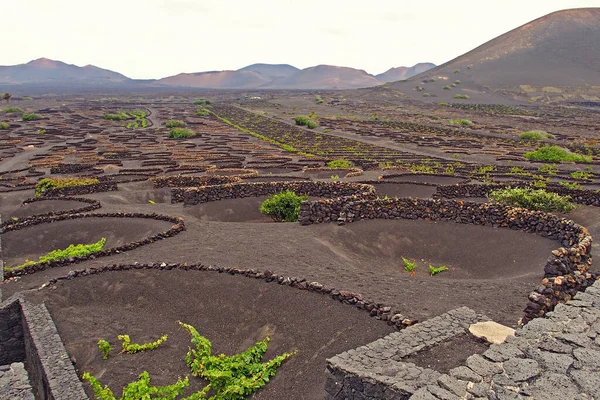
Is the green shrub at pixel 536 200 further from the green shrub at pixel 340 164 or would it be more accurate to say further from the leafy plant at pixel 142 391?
the leafy plant at pixel 142 391

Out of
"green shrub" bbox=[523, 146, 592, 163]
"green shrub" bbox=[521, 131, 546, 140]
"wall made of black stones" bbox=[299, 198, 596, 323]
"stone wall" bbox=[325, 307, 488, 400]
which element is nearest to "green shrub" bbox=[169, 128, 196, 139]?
"green shrub" bbox=[523, 146, 592, 163]

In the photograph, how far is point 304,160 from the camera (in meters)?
47.8

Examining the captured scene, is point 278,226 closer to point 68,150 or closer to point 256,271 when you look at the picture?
point 256,271

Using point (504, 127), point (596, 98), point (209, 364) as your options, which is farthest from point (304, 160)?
point (596, 98)

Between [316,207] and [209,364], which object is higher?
[316,207]

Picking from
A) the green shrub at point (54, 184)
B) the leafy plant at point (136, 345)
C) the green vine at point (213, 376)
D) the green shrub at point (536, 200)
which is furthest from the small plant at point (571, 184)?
the green shrub at point (54, 184)

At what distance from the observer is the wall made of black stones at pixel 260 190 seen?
26.9 metres

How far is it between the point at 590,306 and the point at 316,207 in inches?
534

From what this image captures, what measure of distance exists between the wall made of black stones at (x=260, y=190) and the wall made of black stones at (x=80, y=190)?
6.93 meters

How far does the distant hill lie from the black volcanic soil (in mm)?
149764

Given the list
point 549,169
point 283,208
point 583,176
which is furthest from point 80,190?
point 549,169

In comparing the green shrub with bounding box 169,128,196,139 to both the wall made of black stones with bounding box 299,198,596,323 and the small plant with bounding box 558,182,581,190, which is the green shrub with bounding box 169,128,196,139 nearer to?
the small plant with bounding box 558,182,581,190

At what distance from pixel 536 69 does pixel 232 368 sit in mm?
182055

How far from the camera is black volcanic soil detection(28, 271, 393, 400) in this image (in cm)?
1043
